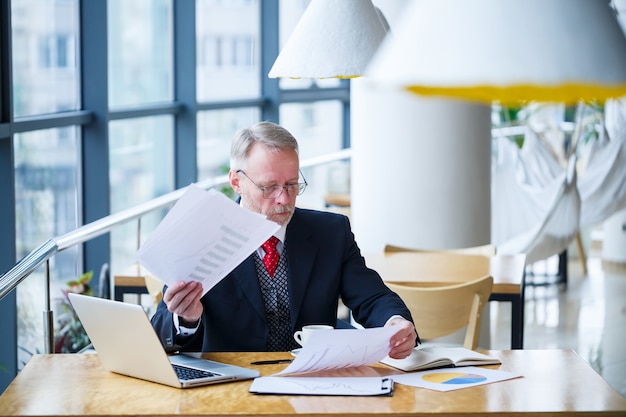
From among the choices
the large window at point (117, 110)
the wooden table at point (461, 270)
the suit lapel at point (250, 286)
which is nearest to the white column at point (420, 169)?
the wooden table at point (461, 270)

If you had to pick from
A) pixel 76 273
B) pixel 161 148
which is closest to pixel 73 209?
pixel 76 273

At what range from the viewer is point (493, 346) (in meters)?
5.28

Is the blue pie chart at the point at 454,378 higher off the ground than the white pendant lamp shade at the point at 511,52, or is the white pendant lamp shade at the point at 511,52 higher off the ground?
the white pendant lamp shade at the point at 511,52

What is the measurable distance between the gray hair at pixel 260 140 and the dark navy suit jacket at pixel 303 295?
0.24 m

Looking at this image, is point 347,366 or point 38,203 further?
point 38,203

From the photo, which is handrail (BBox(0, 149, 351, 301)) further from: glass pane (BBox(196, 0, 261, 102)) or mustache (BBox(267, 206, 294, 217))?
glass pane (BBox(196, 0, 261, 102))

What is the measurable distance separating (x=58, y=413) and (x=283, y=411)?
16.6 inches

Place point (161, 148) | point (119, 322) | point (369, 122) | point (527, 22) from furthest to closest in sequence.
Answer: point (161, 148) → point (369, 122) → point (119, 322) → point (527, 22)

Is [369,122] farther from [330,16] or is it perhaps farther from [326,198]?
[326,198]

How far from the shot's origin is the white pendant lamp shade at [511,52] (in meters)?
1.17

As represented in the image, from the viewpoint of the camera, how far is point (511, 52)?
1.19 meters

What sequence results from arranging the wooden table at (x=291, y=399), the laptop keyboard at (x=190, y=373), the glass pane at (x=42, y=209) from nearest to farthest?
1. the wooden table at (x=291, y=399)
2. the laptop keyboard at (x=190, y=373)
3. the glass pane at (x=42, y=209)

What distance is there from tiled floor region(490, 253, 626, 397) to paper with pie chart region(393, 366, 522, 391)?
250 centimetres

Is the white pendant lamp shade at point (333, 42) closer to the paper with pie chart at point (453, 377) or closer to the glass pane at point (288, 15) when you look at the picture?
the paper with pie chart at point (453, 377)
